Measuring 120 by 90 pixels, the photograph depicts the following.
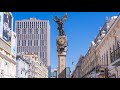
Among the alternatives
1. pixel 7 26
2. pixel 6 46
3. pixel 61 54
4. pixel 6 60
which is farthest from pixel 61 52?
pixel 7 26

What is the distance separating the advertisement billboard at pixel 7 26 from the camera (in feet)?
83.3

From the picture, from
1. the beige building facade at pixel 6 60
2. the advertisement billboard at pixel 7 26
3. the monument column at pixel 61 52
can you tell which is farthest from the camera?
the advertisement billboard at pixel 7 26

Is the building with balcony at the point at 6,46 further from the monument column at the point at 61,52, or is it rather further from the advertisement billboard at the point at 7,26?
the monument column at the point at 61,52

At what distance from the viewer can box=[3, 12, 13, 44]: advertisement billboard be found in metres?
25.4

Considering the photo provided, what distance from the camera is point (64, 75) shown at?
17703mm

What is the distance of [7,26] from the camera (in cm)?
2664

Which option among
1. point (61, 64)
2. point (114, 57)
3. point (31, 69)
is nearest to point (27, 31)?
point (31, 69)

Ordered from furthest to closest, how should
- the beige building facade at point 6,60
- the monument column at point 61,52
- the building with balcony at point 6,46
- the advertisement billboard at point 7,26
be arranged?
the advertisement billboard at point 7,26
the building with balcony at point 6,46
the beige building facade at point 6,60
the monument column at point 61,52

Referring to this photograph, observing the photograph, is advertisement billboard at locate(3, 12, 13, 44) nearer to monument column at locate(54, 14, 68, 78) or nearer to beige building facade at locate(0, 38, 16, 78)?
beige building facade at locate(0, 38, 16, 78)

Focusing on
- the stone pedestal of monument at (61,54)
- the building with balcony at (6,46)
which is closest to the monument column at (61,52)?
the stone pedestal of monument at (61,54)

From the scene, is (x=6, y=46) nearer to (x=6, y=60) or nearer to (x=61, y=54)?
(x=6, y=60)

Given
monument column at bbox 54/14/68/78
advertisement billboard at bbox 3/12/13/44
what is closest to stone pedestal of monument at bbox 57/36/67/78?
monument column at bbox 54/14/68/78
